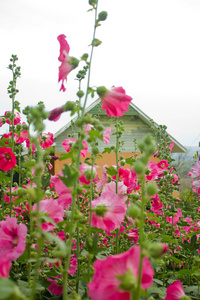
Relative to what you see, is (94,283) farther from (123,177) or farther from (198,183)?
(198,183)

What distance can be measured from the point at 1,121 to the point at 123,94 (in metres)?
1.67

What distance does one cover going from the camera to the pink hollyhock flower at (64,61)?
111cm

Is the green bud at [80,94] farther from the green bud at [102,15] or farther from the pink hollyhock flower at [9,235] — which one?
the pink hollyhock flower at [9,235]

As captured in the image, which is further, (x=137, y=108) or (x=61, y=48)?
(x=137, y=108)

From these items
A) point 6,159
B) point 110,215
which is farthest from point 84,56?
point 6,159

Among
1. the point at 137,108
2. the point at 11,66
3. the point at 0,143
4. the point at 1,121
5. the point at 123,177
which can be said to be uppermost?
the point at 137,108

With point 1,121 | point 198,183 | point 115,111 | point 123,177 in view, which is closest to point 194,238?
point 123,177

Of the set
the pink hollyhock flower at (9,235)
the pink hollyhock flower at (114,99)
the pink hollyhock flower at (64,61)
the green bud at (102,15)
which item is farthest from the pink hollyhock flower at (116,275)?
the green bud at (102,15)

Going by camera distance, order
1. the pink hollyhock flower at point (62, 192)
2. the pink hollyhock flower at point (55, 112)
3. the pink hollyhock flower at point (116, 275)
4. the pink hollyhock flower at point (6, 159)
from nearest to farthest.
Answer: the pink hollyhock flower at point (116, 275) → the pink hollyhock flower at point (55, 112) → the pink hollyhock flower at point (62, 192) → the pink hollyhock flower at point (6, 159)

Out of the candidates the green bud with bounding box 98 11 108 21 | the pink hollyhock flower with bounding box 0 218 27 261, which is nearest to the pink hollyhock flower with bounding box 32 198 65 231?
the pink hollyhock flower with bounding box 0 218 27 261

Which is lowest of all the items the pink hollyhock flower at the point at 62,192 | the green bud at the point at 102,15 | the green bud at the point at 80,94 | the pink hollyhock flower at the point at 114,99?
the pink hollyhock flower at the point at 62,192

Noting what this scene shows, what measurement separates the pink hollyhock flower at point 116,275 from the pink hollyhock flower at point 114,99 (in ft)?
2.00

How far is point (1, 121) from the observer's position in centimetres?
249

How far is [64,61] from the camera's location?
114 cm
